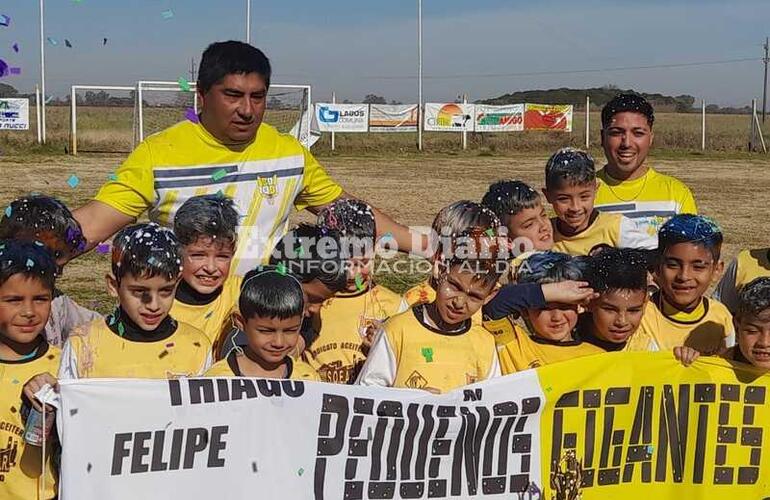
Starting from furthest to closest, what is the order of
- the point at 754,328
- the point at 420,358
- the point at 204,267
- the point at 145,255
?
1. the point at 204,267
2. the point at 754,328
3. the point at 420,358
4. the point at 145,255

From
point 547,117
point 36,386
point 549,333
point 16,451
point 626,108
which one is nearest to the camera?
point 36,386

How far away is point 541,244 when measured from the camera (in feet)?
16.9

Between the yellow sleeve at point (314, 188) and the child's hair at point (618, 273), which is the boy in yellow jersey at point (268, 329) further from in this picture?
the child's hair at point (618, 273)

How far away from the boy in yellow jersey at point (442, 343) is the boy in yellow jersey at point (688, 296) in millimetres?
1007

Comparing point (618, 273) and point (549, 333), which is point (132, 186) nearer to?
point (549, 333)

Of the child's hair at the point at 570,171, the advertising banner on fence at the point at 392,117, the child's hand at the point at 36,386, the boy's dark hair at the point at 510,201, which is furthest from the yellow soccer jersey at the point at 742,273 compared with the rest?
the advertising banner on fence at the point at 392,117

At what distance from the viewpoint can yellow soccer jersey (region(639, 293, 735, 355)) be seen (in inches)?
183

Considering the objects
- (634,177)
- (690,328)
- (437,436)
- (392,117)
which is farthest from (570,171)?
(392,117)

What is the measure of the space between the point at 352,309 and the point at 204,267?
773 millimetres

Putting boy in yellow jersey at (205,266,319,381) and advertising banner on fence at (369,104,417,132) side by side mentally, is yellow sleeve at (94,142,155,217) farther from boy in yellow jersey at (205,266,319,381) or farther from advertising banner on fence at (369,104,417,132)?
advertising banner on fence at (369,104,417,132)

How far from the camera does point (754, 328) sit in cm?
426

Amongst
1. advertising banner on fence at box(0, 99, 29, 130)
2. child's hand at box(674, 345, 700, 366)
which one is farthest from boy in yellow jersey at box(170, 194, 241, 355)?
advertising banner on fence at box(0, 99, 29, 130)

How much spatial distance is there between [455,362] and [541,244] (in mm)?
1238

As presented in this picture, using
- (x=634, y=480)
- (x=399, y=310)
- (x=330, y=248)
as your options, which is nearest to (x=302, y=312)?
(x=330, y=248)
